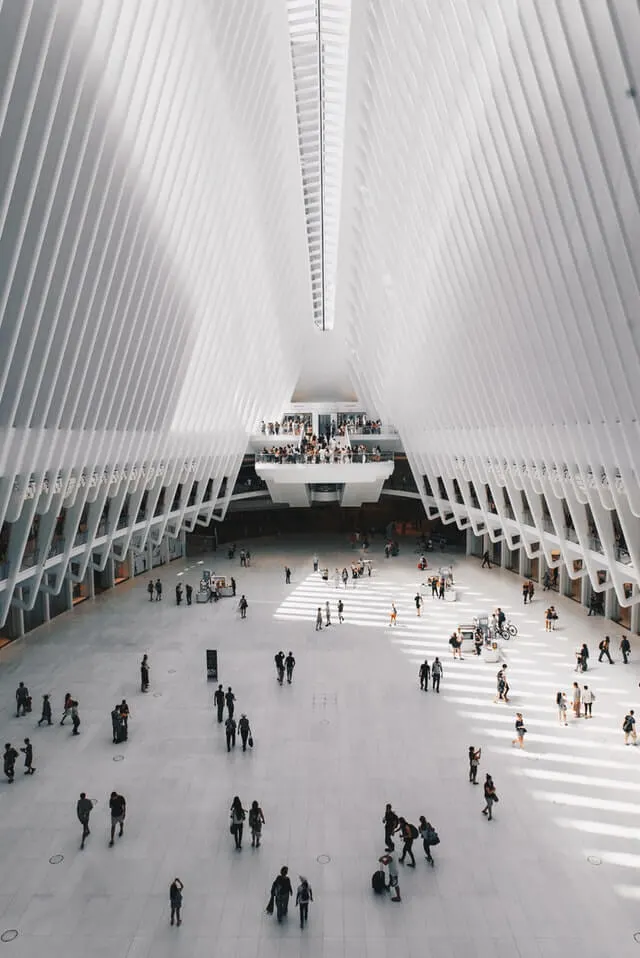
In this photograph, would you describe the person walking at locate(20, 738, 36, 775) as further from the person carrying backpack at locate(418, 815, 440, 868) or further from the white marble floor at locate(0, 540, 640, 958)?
the person carrying backpack at locate(418, 815, 440, 868)

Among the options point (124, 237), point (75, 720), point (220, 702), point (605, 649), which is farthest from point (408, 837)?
point (124, 237)

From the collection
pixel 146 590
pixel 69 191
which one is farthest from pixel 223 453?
pixel 69 191

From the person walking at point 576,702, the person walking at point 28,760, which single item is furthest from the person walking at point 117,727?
the person walking at point 576,702

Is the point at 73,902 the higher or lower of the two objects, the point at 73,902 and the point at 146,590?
the lower

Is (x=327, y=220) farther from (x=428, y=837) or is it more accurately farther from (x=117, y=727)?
(x=428, y=837)

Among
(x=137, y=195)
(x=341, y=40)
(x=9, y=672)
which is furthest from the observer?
(x=341, y=40)

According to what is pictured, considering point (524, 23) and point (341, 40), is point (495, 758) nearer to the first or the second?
point (524, 23)
